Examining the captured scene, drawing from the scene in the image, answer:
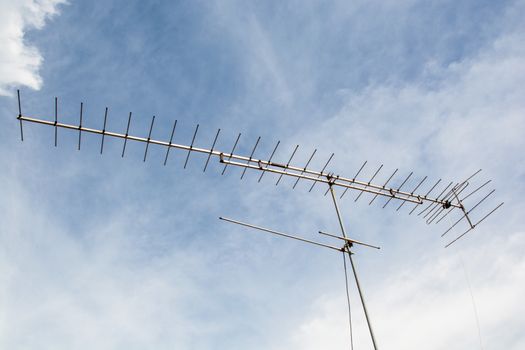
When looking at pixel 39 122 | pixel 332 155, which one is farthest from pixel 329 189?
pixel 39 122

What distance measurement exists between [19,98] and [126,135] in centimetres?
177

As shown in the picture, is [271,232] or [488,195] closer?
[271,232]

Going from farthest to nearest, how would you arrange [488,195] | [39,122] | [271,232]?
[488,195] → [271,232] → [39,122]

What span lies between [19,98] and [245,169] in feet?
13.7

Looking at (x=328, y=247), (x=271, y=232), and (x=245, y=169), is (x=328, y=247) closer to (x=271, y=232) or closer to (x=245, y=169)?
(x=271, y=232)

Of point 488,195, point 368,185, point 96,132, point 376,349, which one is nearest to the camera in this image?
point 376,349

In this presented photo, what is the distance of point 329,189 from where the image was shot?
7551 mm

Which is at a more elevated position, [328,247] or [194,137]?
[194,137]

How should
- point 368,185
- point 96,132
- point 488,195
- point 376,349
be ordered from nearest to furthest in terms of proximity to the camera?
point 376,349, point 96,132, point 368,185, point 488,195

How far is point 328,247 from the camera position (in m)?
6.77

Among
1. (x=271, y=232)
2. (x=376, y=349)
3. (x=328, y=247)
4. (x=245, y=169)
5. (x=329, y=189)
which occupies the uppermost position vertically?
(x=245, y=169)

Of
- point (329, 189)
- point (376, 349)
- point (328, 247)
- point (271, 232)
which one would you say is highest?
point (329, 189)

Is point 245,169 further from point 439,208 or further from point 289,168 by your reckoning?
point 439,208

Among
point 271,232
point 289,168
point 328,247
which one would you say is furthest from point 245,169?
point 328,247
